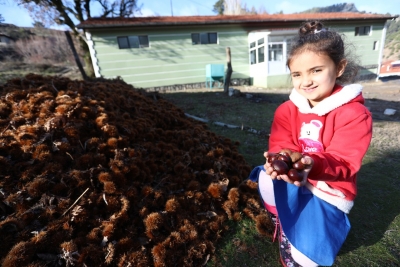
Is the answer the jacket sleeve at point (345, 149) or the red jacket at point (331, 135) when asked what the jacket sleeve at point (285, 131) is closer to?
the red jacket at point (331, 135)

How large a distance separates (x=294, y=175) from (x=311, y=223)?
2.11ft

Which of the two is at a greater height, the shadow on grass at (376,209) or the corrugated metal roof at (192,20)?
the corrugated metal roof at (192,20)

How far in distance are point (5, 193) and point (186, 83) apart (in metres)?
13.4

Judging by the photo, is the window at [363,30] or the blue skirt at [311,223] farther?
the window at [363,30]

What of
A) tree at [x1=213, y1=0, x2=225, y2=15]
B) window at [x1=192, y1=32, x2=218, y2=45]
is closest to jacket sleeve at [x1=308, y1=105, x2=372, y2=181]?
window at [x1=192, y1=32, x2=218, y2=45]

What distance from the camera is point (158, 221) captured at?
1538 mm

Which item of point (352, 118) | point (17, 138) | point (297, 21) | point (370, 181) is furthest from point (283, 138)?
point (297, 21)

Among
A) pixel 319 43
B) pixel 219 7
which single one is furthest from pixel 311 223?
pixel 219 7

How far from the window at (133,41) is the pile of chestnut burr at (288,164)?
46.3 ft

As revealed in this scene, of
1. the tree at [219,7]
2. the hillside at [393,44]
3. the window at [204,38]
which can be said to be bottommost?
the hillside at [393,44]

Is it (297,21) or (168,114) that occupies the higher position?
(297,21)

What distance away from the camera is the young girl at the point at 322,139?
1.20m

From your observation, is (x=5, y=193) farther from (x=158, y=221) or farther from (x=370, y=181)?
(x=370, y=181)

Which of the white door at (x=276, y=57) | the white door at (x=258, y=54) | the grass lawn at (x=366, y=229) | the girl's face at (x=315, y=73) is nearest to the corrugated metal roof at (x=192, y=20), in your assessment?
the white door at (x=258, y=54)
